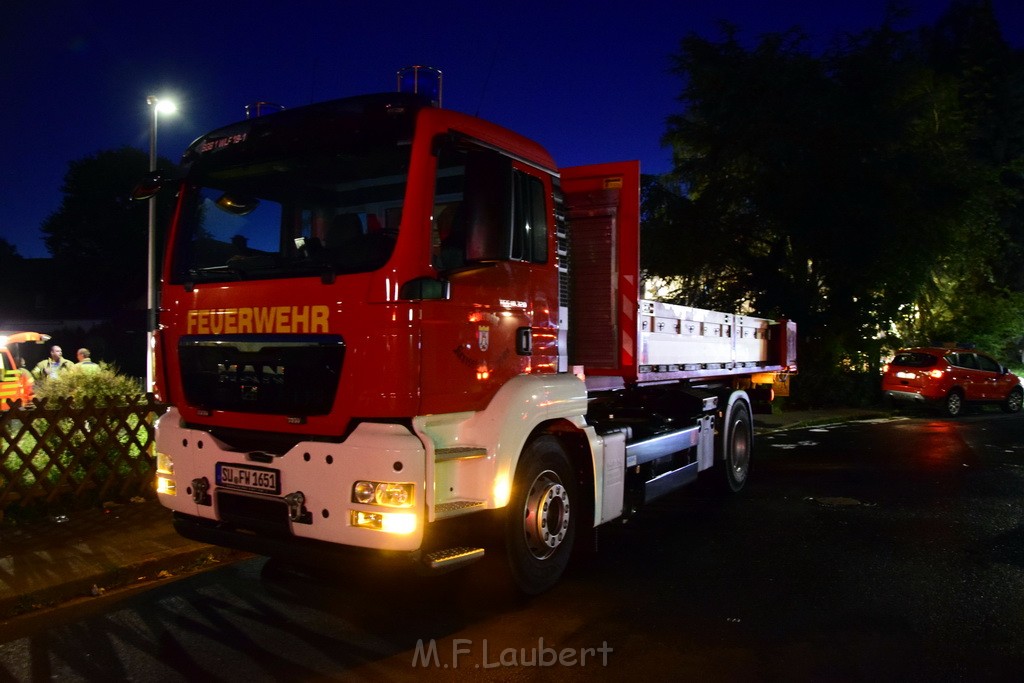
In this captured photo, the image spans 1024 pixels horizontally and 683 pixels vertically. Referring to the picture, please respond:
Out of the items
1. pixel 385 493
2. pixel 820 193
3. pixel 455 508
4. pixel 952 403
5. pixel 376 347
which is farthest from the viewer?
pixel 820 193

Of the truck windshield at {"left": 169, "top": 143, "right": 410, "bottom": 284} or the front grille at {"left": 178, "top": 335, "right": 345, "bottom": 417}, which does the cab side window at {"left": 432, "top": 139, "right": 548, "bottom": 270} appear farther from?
the front grille at {"left": 178, "top": 335, "right": 345, "bottom": 417}

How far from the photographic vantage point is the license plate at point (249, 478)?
4746 mm

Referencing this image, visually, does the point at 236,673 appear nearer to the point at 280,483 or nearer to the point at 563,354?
the point at 280,483

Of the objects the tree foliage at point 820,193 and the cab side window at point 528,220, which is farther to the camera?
the tree foliage at point 820,193

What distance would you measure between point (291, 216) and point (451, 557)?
228 cm

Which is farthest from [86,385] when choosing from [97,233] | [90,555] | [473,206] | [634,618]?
[97,233]

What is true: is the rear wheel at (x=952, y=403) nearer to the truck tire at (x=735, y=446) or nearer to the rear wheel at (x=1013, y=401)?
the rear wheel at (x=1013, y=401)

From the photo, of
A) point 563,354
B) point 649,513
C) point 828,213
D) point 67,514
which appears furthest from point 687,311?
point 828,213

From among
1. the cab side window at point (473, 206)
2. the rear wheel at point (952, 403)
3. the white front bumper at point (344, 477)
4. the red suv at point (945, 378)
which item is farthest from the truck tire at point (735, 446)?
the rear wheel at point (952, 403)

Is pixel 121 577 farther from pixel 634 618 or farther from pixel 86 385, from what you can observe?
pixel 86 385

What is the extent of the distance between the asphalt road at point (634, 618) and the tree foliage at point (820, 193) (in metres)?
15.2

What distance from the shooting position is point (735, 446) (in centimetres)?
932

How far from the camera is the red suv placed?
19875 millimetres

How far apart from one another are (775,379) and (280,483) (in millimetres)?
8297
